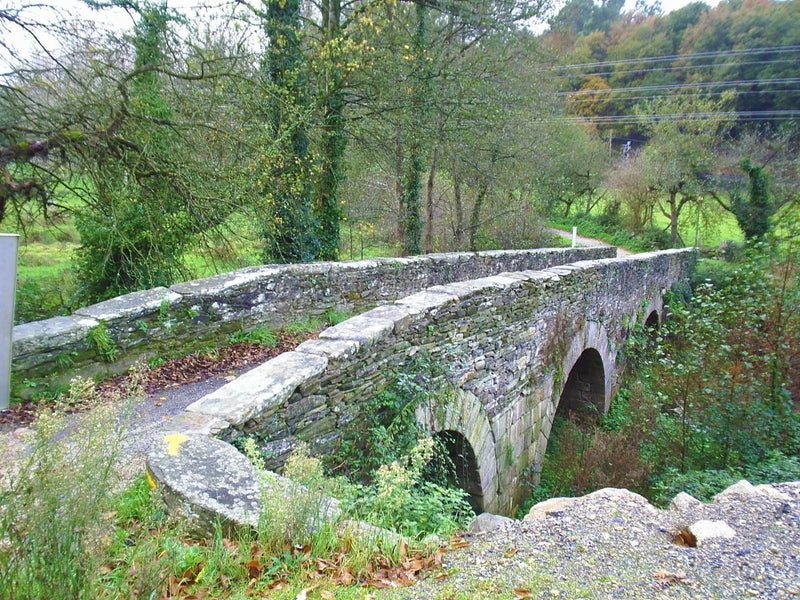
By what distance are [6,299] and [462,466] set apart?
481cm

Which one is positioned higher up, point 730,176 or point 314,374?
point 730,176

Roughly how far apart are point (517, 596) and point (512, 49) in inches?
568

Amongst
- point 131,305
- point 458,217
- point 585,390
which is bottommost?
point 585,390

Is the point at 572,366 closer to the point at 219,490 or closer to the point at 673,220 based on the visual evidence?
the point at 219,490

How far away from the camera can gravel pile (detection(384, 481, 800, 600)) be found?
7.43 ft

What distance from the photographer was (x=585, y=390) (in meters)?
10.7

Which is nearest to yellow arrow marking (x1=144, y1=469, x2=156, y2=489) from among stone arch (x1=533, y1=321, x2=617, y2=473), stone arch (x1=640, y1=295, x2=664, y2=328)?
stone arch (x1=533, y1=321, x2=617, y2=473)

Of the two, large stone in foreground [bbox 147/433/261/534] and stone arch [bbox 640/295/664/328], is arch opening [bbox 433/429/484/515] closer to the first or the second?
large stone in foreground [bbox 147/433/261/534]

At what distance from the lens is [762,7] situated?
35.6 metres

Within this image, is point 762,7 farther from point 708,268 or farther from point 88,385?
point 88,385

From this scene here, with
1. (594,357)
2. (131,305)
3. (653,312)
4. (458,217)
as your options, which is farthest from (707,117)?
(131,305)

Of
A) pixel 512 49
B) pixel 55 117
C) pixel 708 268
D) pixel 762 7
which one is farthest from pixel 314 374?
pixel 762 7

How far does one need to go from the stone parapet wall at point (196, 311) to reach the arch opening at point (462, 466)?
2.72 meters

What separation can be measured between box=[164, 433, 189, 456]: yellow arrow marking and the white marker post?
77 cm
